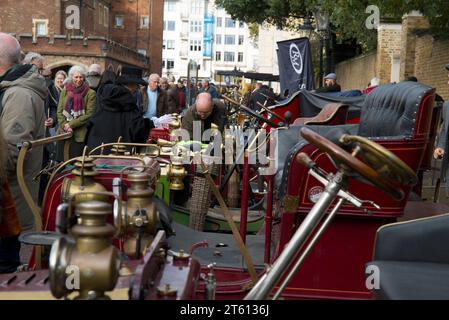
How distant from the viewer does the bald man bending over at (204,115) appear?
6.98 meters

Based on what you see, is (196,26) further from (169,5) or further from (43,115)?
(43,115)

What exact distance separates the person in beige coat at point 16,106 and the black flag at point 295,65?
34.4ft

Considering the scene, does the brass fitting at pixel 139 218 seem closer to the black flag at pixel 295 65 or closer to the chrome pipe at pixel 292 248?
the chrome pipe at pixel 292 248

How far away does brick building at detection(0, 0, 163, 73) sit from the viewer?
49.1m

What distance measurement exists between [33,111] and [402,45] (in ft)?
48.0

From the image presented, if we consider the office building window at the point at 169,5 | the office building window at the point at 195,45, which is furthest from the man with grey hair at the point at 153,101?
the office building window at the point at 169,5

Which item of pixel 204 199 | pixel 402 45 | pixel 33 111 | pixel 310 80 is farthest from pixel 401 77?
pixel 33 111

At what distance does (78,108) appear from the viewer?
8758 mm

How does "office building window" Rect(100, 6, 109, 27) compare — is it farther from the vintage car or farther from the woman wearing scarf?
the vintage car

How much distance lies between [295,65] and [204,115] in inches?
350

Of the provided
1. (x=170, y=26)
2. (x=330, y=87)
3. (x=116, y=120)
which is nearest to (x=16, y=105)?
(x=116, y=120)

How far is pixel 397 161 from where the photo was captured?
7.02ft

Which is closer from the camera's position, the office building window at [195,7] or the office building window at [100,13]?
the office building window at [100,13]

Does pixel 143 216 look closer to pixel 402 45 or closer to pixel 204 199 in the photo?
pixel 204 199
